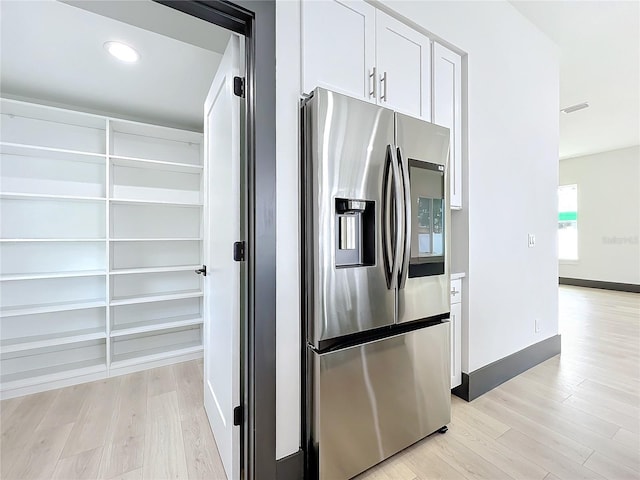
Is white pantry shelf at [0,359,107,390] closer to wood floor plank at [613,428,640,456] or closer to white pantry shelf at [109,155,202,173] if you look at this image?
white pantry shelf at [109,155,202,173]

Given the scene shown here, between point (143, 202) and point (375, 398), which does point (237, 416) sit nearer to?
point (375, 398)

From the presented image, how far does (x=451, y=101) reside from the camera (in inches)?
82.4

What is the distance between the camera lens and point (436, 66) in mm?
1992

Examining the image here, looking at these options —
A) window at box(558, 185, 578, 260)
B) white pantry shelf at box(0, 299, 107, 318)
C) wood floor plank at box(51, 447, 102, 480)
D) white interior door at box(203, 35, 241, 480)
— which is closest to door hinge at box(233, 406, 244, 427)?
white interior door at box(203, 35, 241, 480)

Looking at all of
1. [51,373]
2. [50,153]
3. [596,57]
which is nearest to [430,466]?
[51,373]

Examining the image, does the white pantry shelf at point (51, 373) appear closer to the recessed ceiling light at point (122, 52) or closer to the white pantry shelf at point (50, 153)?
the white pantry shelf at point (50, 153)

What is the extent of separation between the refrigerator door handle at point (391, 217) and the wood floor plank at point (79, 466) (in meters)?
1.79

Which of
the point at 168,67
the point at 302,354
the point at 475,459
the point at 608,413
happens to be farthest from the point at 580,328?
the point at 168,67

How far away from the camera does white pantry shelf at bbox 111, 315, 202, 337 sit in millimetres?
2746

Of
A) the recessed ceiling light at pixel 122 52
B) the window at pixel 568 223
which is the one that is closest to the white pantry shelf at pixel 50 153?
the recessed ceiling light at pixel 122 52

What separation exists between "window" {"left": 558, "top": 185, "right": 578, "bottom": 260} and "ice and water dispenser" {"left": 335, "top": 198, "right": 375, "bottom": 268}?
7.28 meters

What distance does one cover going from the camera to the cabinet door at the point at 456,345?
2.09 m

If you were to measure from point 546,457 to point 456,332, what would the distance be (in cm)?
76

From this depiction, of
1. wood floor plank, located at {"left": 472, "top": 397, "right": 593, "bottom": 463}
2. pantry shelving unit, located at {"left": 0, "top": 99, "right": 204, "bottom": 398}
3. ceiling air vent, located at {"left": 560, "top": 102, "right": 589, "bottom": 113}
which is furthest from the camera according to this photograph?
ceiling air vent, located at {"left": 560, "top": 102, "right": 589, "bottom": 113}
